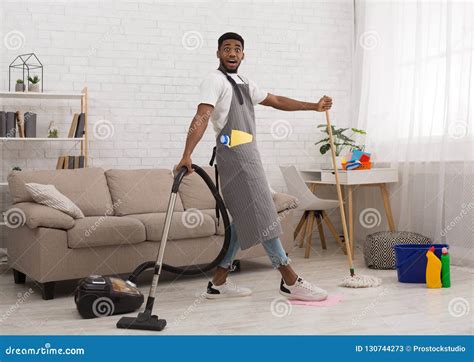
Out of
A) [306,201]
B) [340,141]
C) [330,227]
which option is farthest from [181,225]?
[340,141]

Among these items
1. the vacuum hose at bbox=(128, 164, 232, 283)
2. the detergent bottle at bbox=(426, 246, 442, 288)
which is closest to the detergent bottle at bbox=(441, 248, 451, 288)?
the detergent bottle at bbox=(426, 246, 442, 288)

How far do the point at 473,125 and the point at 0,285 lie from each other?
3.50 metres

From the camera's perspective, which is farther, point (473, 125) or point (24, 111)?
point (24, 111)

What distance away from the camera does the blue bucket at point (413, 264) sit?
14.4 feet

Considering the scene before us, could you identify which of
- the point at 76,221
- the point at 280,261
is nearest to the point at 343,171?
the point at 280,261

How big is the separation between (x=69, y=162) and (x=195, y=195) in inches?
39.8

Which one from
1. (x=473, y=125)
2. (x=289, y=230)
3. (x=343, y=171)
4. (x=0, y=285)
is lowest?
(x=0, y=285)

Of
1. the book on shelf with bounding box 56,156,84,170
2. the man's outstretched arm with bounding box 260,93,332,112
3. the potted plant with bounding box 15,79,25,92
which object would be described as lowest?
the book on shelf with bounding box 56,156,84,170

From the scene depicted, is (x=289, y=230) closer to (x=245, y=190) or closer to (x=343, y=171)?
(x=343, y=171)

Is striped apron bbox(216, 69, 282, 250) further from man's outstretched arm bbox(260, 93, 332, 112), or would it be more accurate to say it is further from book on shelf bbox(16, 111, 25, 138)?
book on shelf bbox(16, 111, 25, 138)

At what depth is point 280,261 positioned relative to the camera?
12.5 ft

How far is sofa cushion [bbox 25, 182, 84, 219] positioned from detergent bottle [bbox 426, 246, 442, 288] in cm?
223

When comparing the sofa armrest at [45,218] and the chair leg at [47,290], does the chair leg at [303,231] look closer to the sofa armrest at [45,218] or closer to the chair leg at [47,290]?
the sofa armrest at [45,218]

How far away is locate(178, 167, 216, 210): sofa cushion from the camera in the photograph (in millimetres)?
5207
